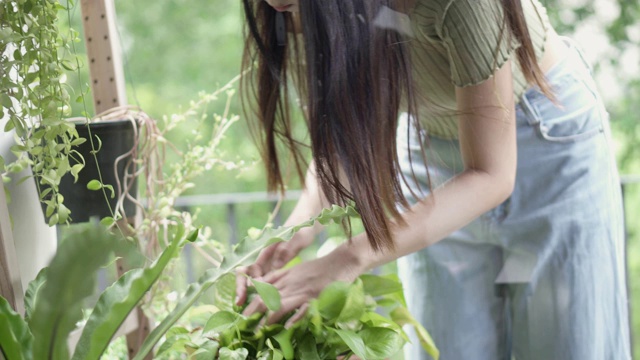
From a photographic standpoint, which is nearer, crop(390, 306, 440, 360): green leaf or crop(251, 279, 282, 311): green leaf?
crop(251, 279, 282, 311): green leaf

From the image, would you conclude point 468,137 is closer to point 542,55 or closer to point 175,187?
point 542,55

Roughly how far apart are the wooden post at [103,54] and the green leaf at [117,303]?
253 millimetres

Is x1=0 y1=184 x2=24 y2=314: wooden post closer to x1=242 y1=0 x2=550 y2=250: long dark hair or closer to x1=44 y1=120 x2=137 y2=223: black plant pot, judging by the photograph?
x1=44 y1=120 x2=137 y2=223: black plant pot

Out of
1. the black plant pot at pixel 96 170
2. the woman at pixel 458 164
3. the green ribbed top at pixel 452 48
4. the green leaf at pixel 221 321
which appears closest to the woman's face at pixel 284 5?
the woman at pixel 458 164

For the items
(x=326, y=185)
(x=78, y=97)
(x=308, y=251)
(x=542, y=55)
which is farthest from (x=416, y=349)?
(x=78, y=97)

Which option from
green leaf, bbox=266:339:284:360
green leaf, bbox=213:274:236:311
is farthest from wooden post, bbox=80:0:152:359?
green leaf, bbox=266:339:284:360

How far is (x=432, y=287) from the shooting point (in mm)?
1005

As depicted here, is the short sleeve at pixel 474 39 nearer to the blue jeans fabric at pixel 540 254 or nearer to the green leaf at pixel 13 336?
the blue jeans fabric at pixel 540 254

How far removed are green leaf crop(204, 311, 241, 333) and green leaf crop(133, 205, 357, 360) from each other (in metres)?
0.08

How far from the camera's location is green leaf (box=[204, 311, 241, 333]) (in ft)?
2.71

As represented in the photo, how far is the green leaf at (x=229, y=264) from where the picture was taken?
→ 0.72 metres

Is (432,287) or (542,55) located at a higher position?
(542,55)

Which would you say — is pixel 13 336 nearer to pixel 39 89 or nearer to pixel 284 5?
pixel 39 89

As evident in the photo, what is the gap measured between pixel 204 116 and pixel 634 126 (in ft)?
2.00
